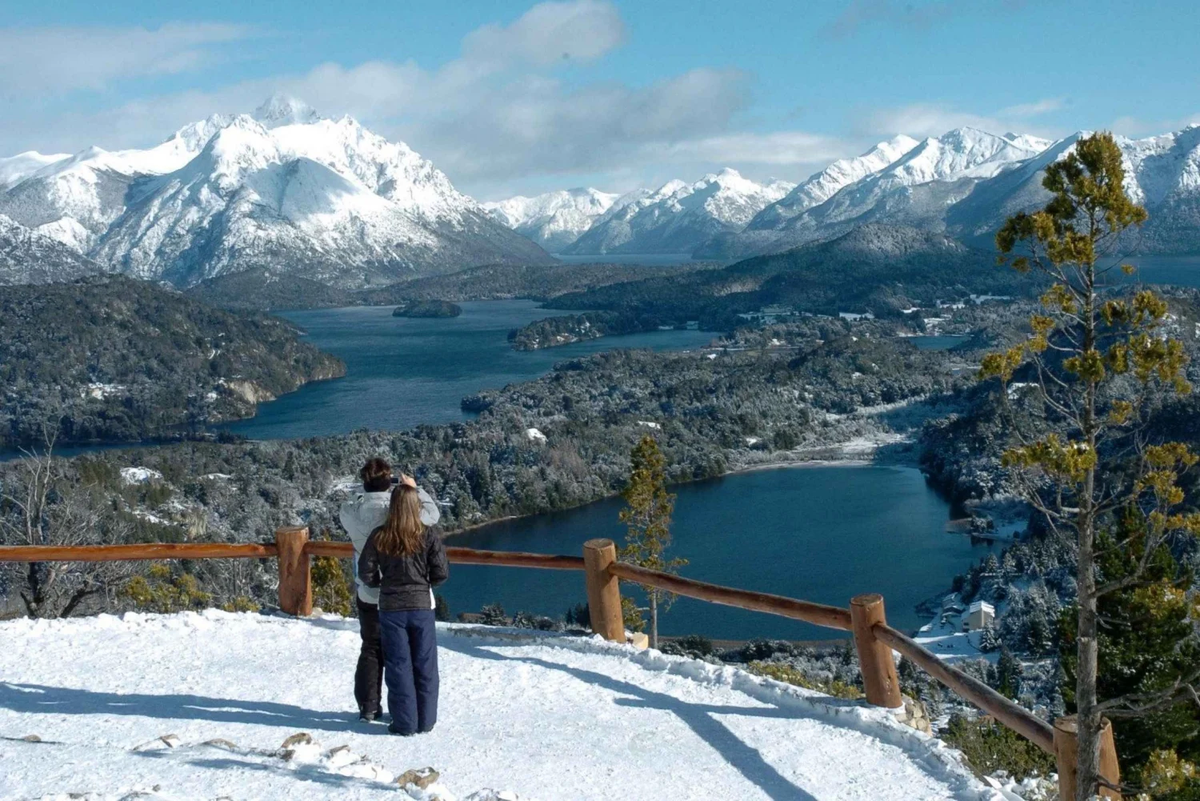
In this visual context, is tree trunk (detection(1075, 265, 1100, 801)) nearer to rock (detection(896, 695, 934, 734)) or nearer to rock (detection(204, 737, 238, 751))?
rock (detection(896, 695, 934, 734))

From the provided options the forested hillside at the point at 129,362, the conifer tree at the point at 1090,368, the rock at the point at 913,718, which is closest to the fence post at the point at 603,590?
the rock at the point at 913,718

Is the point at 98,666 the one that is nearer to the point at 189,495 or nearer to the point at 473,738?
the point at 473,738

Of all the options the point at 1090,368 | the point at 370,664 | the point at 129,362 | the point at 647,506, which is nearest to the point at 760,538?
the point at 647,506

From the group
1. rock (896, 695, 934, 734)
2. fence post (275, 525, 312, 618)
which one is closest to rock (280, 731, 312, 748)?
fence post (275, 525, 312, 618)

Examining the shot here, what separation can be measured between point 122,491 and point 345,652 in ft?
200

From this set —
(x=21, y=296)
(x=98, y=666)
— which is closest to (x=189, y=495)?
(x=98, y=666)

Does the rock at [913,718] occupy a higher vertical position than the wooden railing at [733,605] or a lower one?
lower

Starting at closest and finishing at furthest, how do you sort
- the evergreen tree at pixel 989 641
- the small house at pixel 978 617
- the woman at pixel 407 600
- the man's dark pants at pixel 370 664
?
the woman at pixel 407 600 < the man's dark pants at pixel 370 664 < the evergreen tree at pixel 989 641 < the small house at pixel 978 617

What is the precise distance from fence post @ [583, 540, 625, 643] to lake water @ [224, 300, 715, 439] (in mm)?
85800

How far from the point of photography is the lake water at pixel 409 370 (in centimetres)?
9962

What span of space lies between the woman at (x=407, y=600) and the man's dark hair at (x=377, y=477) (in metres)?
0.27

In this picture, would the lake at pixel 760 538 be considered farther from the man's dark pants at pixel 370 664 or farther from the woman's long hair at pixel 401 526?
the woman's long hair at pixel 401 526

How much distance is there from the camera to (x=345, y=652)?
841cm

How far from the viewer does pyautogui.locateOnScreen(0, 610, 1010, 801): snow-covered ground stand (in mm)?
6000
